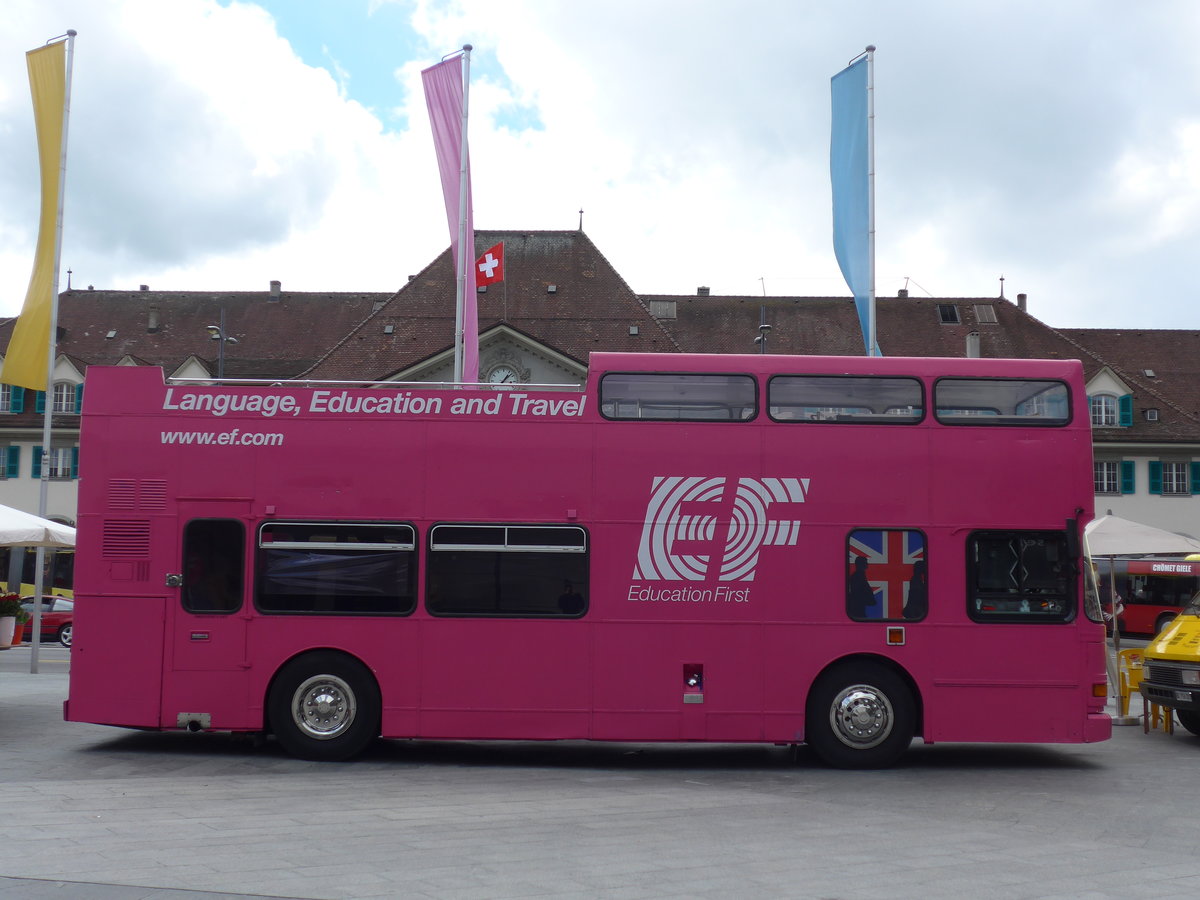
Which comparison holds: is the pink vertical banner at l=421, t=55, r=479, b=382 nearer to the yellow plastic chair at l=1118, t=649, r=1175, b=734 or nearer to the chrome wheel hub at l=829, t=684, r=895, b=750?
the yellow plastic chair at l=1118, t=649, r=1175, b=734

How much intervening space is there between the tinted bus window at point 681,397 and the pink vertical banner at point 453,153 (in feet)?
33.2

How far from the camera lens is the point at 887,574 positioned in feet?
39.0

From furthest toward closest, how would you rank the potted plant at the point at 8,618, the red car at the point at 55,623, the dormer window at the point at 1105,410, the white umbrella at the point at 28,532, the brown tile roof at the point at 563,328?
1. the dormer window at the point at 1105,410
2. the brown tile roof at the point at 563,328
3. the red car at the point at 55,623
4. the potted plant at the point at 8,618
5. the white umbrella at the point at 28,532

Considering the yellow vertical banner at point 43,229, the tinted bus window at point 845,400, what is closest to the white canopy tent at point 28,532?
the yellow vertical banner at point 43,229

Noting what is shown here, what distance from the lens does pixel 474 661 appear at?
11797 mm

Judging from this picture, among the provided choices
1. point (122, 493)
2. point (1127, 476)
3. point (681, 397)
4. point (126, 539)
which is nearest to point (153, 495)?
point (122, 493)

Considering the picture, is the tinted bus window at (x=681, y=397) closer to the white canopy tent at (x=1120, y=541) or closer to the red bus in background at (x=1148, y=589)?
the white canopy tent at (x=1120, y=541)

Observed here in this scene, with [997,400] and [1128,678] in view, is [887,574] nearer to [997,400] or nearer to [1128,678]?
[997,400]

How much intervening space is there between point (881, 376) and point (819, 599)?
219 cm

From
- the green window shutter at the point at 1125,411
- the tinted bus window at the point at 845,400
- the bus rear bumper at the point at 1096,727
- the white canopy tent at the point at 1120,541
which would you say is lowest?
the bus rear bumper at the point at 1096,727

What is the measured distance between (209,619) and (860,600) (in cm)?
615

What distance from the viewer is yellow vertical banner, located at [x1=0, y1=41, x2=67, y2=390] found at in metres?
20.6

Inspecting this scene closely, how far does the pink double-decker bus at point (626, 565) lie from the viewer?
463 inches

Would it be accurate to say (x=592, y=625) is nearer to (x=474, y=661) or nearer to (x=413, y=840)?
(x=474, y=661)
